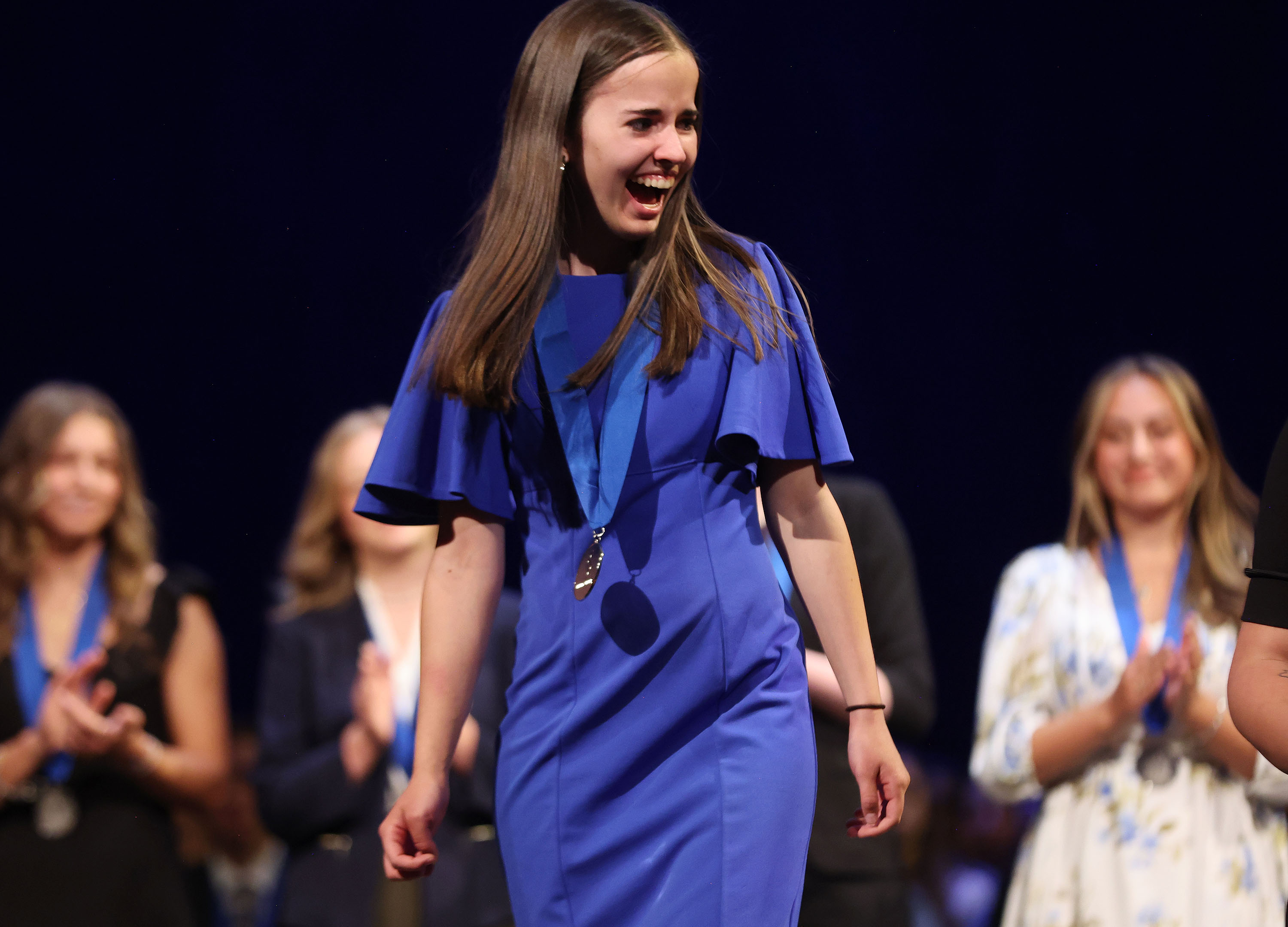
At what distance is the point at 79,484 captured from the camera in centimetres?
361

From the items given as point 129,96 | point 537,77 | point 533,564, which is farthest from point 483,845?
point 129,96

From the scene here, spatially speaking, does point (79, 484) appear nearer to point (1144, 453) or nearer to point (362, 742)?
point (362, 742)

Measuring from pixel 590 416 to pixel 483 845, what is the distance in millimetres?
1587

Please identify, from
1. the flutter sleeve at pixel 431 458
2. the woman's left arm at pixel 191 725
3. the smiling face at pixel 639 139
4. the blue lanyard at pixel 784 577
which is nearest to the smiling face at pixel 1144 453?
the blue lanyard at pixel 784 577

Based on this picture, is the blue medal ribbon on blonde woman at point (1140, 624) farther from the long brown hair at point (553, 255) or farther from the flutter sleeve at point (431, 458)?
the flutter sleeve at point (431, 458)

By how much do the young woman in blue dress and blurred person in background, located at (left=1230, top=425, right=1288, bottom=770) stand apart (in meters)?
0.57

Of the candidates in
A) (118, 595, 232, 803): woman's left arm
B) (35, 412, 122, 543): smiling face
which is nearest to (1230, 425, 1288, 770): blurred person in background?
(118, 595, 232, 803): woman's left arm

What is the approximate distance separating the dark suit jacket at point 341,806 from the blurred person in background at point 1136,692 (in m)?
1.13

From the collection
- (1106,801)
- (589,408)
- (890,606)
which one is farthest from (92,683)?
(1106,801)

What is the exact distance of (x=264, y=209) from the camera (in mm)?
4215

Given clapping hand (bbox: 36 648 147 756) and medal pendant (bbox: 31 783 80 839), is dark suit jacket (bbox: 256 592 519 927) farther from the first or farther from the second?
medal pendant (bbox: 31 783 80 839)

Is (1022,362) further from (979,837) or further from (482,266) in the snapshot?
(482,266)

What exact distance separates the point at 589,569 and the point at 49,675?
6.81 ft

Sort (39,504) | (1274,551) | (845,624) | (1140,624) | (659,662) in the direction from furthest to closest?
(39,504), (1140,624), (845,624), (659,662), (1274,551)
